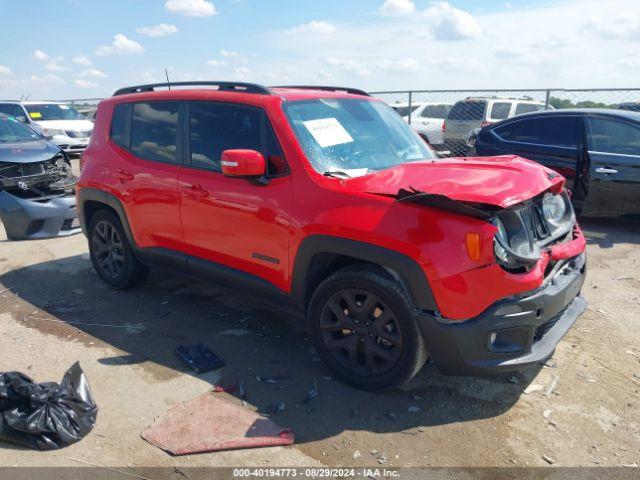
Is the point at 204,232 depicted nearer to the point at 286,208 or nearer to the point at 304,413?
the point at 286,208

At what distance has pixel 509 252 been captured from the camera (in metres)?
2.82

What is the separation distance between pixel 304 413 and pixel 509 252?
1.50 m

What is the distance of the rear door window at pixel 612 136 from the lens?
6680mm

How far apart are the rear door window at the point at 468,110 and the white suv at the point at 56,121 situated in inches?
409

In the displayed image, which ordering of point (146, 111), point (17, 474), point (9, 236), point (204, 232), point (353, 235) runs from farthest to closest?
point (9, 236) → point (146, 111) → point (204, 232) → point (353, 235) → point (17, 474)

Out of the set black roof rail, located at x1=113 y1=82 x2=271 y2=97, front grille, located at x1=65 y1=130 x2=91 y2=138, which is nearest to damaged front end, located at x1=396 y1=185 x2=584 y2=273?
black roof rail, located at x1=113 y1=82 x2=271 y2=97

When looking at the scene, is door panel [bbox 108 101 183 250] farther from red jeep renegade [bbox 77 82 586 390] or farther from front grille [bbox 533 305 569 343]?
front grille [bbox 533 305 569 343]

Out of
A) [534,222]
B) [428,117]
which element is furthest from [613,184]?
[428,117]

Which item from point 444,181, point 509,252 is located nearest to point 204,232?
point 444,181

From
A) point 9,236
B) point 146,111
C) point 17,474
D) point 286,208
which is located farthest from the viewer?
point 9,236

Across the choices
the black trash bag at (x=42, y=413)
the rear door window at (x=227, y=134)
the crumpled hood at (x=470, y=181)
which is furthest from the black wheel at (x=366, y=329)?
the black trash bag at (x=42, y=413)

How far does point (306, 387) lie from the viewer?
135 inches

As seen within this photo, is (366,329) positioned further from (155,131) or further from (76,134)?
(76,134)

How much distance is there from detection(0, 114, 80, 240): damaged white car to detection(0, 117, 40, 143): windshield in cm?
34
